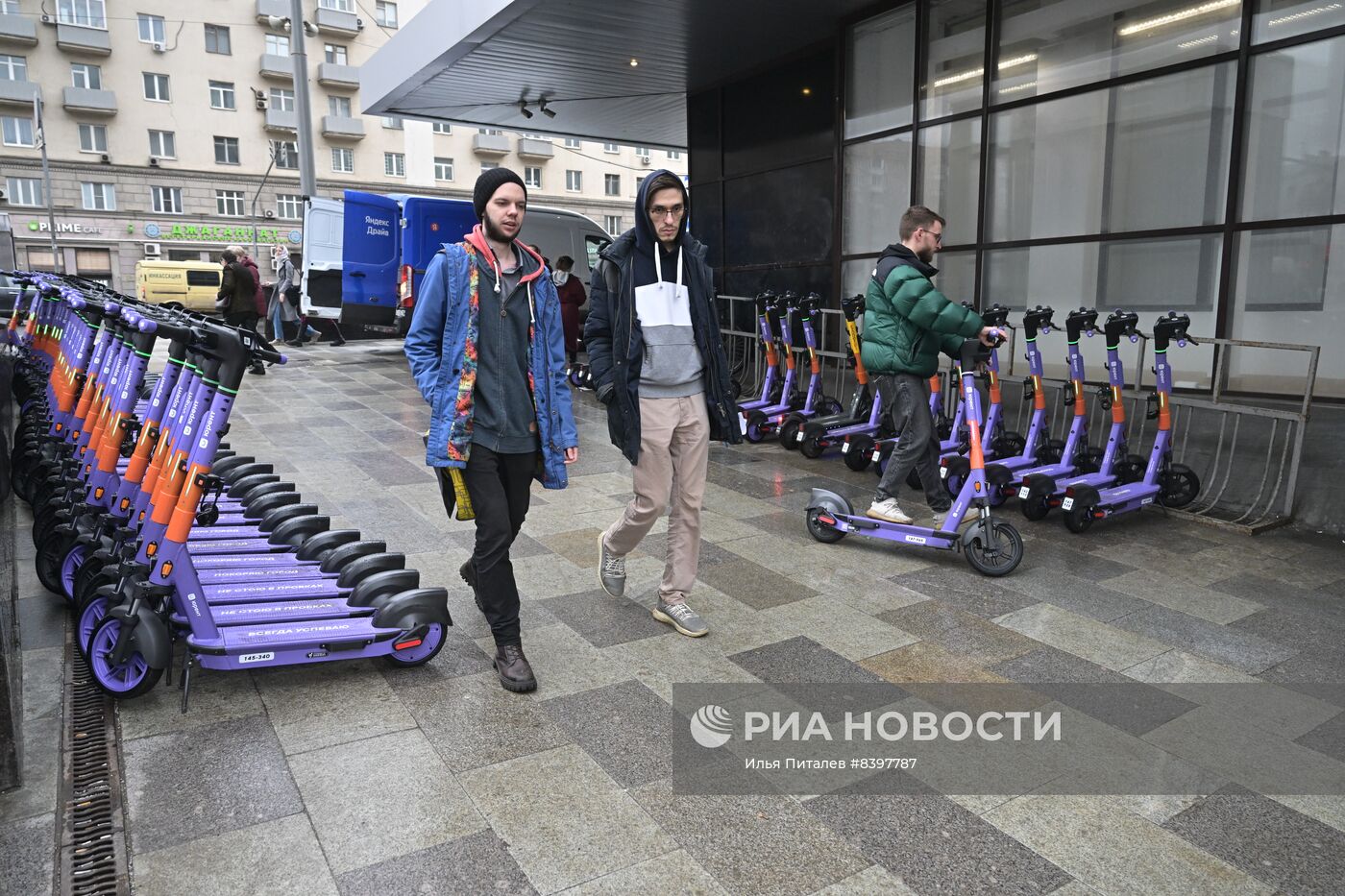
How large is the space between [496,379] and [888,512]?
2859 mm

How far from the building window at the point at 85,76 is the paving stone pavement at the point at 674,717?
1756 inches

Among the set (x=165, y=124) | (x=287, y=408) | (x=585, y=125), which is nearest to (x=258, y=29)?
(x=165, y=124)

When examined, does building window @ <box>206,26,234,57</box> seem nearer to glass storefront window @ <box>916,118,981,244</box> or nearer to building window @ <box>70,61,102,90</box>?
building window @ <box>70,61,102,90</box>

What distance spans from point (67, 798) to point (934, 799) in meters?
2.66

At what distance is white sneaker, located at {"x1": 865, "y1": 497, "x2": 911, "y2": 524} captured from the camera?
5527 millimetres

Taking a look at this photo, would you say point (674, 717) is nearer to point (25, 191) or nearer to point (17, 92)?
point (25, 191)

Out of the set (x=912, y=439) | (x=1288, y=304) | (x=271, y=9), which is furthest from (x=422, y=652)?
(x=271, y=9)

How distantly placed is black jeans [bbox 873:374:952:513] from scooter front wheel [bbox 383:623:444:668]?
2.94 m

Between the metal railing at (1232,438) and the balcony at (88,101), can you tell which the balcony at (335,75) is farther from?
the metal railing at (1232,438)

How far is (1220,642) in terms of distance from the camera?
13.6 ft

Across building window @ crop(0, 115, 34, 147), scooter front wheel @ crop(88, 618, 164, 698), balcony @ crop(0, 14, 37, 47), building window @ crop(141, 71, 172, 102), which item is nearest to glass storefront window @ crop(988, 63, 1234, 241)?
scooter front wheel @ crop(88, 618, 164, 698)

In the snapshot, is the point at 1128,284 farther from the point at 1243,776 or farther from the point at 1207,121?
the point at 1243,776

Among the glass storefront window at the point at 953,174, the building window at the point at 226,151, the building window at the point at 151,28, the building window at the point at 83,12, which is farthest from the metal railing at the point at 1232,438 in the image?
the building window at the point at 83,12

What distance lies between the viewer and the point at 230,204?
42375mm
